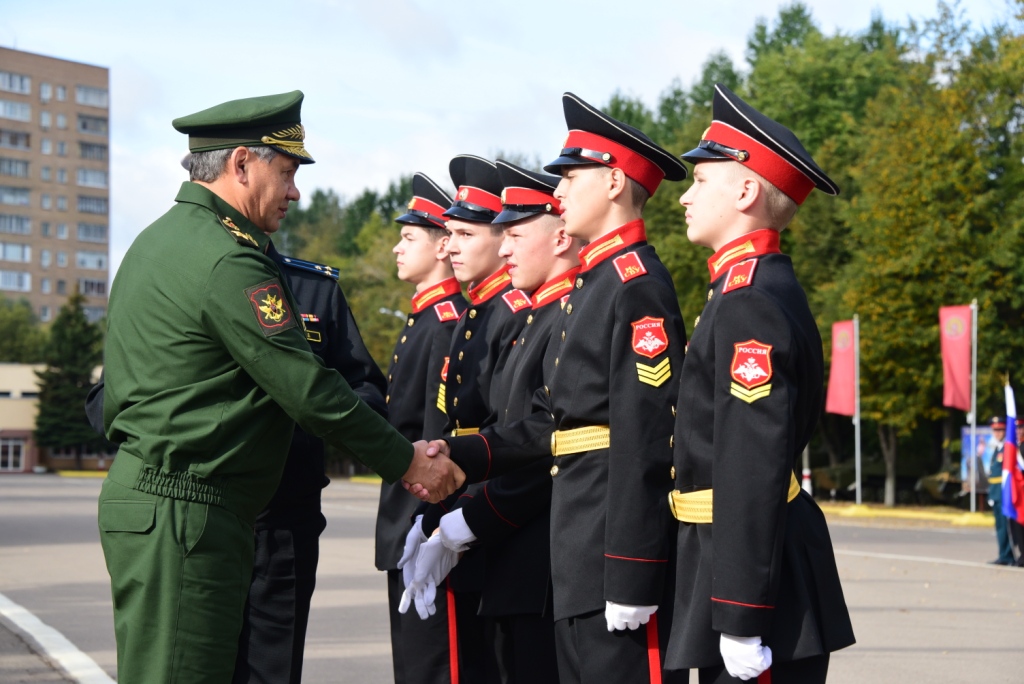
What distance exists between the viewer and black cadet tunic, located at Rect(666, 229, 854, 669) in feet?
12.2

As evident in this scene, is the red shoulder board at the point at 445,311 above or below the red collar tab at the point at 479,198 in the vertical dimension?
below

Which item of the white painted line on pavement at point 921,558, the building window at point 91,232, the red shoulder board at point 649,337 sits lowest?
the white painted line on pavement at point 921,558

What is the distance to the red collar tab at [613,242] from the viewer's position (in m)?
4.72

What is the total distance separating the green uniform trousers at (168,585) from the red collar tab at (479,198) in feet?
9.31

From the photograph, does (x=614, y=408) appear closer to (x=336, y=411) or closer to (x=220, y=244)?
(x=336, y=411)

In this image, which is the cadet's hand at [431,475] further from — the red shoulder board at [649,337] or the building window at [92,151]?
the building window at [92,151]

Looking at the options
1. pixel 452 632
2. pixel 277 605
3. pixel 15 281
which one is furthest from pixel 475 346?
pixel 15 281

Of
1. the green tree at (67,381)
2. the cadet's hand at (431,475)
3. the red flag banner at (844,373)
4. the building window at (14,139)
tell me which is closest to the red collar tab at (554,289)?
the cadet's hand at (431,475)

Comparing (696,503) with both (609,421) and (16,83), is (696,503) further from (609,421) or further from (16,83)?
(16,83)

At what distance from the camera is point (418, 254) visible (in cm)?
702

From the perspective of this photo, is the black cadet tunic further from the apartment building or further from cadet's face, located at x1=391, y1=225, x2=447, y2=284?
the apartment building

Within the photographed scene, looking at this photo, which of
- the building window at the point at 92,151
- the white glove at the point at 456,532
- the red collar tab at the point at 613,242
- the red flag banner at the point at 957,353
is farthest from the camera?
the building window at the point at 92,151

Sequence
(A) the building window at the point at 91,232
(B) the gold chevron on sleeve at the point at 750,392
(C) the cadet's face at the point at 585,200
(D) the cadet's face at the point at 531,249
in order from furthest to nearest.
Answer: (A) the building window at the point at 91,232 → (D) the cadet's face at the point at 531,249 → (C) the cadet's face at the point at 585,200 → (B) the gold chevron on sleeve at the point at 750,392

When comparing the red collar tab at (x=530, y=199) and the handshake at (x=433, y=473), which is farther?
the red collar tab at (x=530, y=199)
